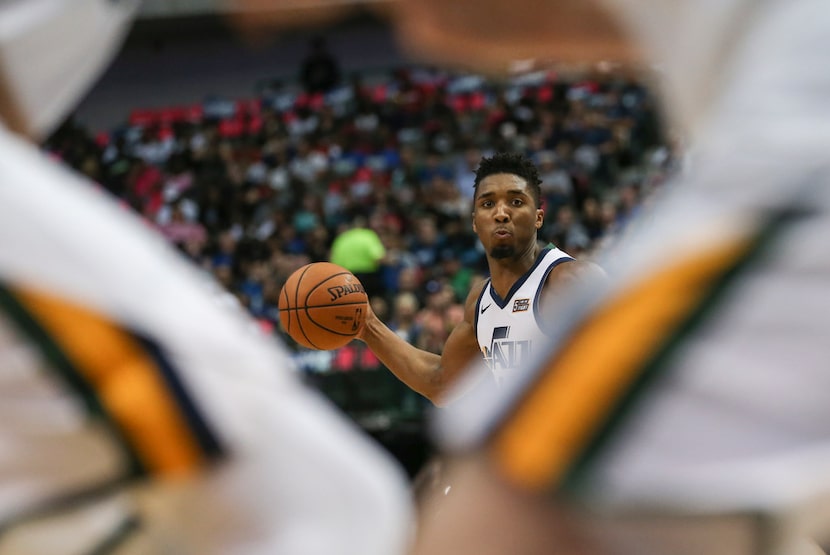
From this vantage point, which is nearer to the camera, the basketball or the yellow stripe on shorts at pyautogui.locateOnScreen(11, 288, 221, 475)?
the yellow stripe on shorts at pyautogui.locateOnScreen(11, 288, 221, 475)

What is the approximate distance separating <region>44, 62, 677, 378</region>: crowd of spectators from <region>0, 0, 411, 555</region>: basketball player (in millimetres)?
7824

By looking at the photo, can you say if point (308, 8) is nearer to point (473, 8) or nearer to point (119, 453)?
point (473, 8)

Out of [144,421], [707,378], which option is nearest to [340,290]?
[144,421]

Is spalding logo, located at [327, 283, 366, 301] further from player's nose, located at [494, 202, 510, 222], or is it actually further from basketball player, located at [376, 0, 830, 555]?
basketball player, located at [376, 0, 830, 555]

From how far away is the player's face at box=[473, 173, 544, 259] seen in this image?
4.82m

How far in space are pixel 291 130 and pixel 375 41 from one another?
294cm

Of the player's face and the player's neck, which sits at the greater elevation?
the player's face

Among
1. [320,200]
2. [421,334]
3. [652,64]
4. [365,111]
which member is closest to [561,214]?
[421,334]

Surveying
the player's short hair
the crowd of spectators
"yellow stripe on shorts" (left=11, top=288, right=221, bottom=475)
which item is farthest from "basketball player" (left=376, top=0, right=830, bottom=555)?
the crowd of spectators

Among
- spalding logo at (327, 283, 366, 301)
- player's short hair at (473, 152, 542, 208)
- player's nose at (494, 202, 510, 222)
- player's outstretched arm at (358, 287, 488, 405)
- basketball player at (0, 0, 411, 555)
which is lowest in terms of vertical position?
player's outstretched arm at (358, 287, 488, 405)

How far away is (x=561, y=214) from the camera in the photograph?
1066cm

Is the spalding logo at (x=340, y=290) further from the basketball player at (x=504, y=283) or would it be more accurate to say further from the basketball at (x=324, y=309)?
the basketball player at (x=504, y=283)

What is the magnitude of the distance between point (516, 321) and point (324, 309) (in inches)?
35.9

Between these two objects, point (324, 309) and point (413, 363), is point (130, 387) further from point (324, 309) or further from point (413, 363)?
point (413, 363)
